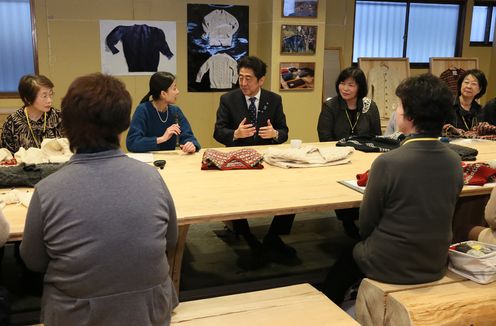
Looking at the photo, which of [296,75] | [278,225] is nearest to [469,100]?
[296,75]

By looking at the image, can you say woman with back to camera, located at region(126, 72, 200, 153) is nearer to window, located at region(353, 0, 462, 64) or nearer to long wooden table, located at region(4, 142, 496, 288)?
long wooden table, located at region(4, 142, 496, 288)

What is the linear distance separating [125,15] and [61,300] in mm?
4164

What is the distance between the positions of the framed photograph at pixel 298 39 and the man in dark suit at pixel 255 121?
1.81 metres

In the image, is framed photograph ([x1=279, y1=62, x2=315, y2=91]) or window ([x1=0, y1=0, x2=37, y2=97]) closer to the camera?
window ([x1=0, y1=0, x2=37, y2=97])

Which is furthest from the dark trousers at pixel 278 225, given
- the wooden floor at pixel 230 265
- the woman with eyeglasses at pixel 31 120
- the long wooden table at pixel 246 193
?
the woman with eyeglasses at pixel 31 120

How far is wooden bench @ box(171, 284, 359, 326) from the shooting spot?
5.56 ft

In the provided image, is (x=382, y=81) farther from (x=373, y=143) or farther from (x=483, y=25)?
(x=373, y=143)

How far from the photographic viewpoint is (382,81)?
19.7ft

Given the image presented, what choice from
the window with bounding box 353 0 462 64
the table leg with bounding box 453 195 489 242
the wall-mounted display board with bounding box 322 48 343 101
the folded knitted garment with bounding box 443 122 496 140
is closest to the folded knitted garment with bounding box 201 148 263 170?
the table leg with bounding box 453 195 489 242

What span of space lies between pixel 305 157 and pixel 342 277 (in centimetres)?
71

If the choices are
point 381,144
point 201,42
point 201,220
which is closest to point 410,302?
point 201,220

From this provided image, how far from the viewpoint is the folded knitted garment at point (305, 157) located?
269cm

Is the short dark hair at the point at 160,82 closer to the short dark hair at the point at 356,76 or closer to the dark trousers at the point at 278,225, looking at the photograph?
the dark trousers at the point at 278,225

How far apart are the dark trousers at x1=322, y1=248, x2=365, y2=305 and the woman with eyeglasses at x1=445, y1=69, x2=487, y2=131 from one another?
2.31m
